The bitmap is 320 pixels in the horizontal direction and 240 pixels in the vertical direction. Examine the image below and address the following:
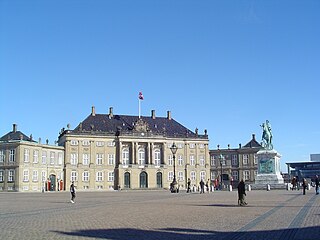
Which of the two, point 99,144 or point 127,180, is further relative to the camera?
point 127,180

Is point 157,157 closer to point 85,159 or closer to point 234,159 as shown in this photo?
point 85,159

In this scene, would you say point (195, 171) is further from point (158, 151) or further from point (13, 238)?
point (13, 238)

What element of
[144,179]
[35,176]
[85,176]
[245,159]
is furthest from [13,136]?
[245,159]

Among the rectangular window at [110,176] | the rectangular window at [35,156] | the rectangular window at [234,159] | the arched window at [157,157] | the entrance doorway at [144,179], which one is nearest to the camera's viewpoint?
the rectangular window at [35,156]

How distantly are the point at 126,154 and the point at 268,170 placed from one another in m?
39.3

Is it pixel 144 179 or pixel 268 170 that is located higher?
pixel 268 170

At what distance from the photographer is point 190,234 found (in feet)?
38.7

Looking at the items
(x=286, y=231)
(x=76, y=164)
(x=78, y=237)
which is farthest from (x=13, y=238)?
(x=76, y=164)

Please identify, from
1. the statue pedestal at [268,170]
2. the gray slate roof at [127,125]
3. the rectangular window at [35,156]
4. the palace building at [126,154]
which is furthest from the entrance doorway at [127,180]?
the statue pedestal at [268,170]

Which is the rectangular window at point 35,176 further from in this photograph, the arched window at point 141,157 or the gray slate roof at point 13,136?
the arched window at point 141,157

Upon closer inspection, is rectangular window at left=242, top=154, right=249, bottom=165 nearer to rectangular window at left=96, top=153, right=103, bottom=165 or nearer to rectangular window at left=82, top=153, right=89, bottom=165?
rectangular window at left=96, top=153, right=103, bottom=165

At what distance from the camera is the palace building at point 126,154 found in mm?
81625

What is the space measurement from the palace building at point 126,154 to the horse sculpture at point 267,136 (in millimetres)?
29494

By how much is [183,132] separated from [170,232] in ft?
261
